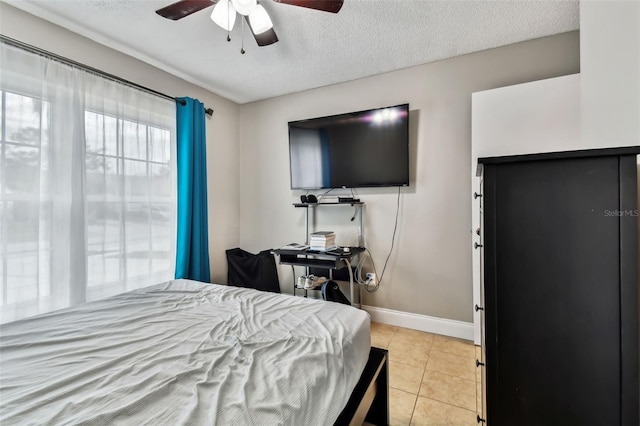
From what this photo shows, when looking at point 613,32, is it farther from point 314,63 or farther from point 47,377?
point 47,377

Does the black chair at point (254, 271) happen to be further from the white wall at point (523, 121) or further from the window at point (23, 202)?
the white wall at point (523, 121)

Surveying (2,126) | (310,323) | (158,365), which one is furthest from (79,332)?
(2,126)

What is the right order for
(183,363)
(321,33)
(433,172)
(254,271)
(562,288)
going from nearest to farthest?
(562,288) → (183,363) → (321,33) → (433,172) → (254,271)

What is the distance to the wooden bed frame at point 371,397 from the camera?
1015 mm

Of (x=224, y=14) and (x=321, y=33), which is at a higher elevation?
(x=321, y=33)

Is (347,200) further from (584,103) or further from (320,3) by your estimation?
(584,103)

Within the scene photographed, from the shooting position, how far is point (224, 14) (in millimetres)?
1695

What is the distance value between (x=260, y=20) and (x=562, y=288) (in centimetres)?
198

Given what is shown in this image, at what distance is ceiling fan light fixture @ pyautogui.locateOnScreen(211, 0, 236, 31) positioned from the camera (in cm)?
164

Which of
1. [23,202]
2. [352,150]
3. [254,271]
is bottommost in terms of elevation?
[254,271]

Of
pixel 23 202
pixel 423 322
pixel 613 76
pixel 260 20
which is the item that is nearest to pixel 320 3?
pixel 260 20

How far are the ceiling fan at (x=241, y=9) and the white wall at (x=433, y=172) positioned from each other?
1278 mm

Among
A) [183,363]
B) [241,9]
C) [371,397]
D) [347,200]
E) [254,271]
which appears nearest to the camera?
[183,363]

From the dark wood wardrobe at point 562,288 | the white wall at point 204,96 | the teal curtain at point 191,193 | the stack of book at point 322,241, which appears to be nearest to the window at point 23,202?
the white wall at point 204,96
